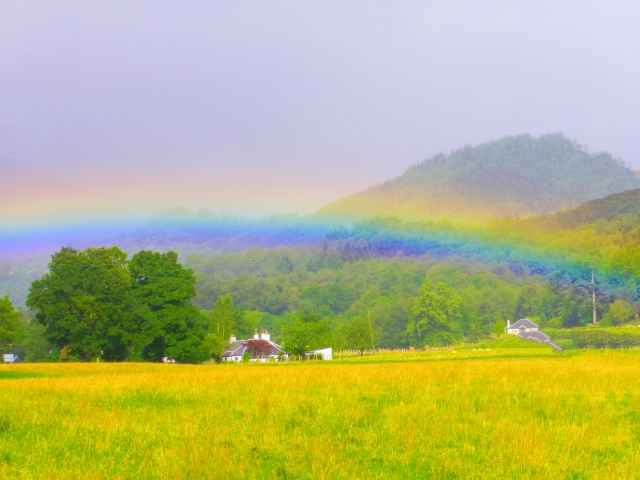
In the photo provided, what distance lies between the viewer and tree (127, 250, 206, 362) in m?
55.1

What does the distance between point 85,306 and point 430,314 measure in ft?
296

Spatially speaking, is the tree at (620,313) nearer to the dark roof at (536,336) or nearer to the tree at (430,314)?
the dark roof at (536,336)

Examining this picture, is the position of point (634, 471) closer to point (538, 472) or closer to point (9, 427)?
point (538, 472)

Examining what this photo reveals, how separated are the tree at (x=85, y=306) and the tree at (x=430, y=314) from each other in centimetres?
8500

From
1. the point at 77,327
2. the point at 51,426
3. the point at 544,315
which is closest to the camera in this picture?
the point at 51,426

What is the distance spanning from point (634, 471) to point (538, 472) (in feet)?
4.82

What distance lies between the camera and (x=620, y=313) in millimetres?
105438

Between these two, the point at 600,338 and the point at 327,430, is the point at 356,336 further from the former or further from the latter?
the point at 327,430

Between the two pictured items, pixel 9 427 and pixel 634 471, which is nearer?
pixel 634 471

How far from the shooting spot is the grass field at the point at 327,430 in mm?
8273

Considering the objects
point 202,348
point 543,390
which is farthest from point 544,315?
point 543,390

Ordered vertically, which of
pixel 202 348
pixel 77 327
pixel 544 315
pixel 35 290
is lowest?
pixel 544 315

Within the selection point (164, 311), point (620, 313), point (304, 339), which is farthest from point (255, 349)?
point (620, 313)

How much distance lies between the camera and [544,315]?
145m
